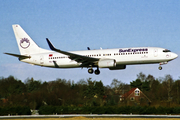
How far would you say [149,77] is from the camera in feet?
476

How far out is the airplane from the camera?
151ft

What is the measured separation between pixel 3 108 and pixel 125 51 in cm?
3101

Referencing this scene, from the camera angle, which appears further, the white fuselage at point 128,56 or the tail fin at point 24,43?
the tail fin at point 24,43

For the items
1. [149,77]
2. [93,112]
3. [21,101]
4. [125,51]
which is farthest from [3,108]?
[149,77]

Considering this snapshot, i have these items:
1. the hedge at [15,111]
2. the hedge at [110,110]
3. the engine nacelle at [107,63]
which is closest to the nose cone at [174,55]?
the engine nacelle at [107,63]

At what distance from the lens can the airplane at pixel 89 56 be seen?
151 feet

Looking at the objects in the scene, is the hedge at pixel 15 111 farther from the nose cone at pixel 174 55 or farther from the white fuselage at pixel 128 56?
the nose cone at pixel 174 55

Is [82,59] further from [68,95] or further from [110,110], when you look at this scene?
[68,95]

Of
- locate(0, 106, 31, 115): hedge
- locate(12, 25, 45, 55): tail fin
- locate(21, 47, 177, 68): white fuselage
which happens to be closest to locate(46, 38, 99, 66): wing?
locate(21, 47, 177, 68): white fuselage

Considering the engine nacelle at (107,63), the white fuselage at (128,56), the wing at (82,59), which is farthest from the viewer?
the wing at (82,59)

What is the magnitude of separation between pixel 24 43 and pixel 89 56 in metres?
14.4

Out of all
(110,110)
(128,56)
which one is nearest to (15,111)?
(110,110)

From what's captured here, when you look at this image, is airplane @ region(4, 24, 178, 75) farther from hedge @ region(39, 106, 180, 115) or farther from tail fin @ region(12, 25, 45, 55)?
hedge @ region(39, 106, 180, 115)

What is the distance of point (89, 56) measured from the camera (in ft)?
163
